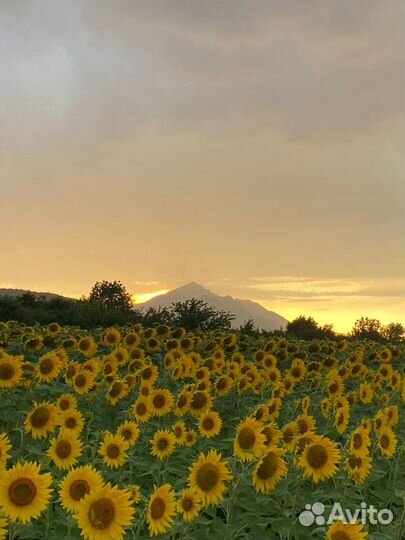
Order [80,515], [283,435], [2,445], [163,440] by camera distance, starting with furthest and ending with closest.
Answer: [163,440] < [283,435] < [2,445] < [80,515]

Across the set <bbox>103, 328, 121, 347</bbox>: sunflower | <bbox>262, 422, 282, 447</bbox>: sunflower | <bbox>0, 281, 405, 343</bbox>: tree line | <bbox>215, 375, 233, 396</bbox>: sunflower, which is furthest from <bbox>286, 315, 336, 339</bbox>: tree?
<bbox>262, 422, 282, 447</bbox>: sunflower

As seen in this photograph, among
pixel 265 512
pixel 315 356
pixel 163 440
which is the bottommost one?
pixel 265 512

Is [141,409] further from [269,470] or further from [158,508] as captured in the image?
[158,508]

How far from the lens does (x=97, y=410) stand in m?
11.4

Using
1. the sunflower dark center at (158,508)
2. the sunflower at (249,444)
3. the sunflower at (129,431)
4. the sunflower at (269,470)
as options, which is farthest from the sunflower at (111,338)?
the sunflower dark center at (158,508)

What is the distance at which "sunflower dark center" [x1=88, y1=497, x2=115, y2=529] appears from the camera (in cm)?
487

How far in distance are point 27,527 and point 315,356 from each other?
1180 centimetres

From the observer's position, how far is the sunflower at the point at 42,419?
8289 mm

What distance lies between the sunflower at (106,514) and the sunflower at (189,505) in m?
0.56

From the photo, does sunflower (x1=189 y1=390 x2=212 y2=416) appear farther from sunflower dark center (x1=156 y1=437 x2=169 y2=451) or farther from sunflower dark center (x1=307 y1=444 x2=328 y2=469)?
sunflower dark center (x1=307 y1=444 x2=328 y2=469)

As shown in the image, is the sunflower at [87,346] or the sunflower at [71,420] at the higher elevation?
the sunflower at [87,346]

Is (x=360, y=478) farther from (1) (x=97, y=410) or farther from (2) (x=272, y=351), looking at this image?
(2) (x=272, y=351)

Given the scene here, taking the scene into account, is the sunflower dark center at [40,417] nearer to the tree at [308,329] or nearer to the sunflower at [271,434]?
the sunflower at [271,434]

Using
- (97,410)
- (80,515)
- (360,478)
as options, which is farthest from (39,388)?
(80,515)
